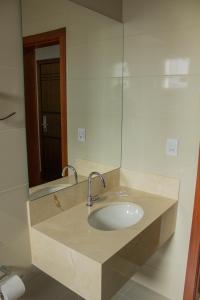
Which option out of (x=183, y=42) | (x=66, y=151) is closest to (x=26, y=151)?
(x=66, y=151)

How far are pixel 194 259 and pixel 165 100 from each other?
112cm

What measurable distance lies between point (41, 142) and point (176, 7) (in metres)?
1.17

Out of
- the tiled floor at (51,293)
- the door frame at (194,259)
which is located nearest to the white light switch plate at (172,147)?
the door frame at (194,259)

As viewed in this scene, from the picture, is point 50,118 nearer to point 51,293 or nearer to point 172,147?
point 172,147

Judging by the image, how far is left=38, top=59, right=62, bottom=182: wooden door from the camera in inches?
54.8

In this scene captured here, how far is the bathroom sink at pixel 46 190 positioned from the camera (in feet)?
4.48

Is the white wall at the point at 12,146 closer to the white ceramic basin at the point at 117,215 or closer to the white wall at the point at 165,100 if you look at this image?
the white ceramic basin at the point at 117,215

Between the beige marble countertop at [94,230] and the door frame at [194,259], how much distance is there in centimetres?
16

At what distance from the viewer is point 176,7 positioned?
155 cm

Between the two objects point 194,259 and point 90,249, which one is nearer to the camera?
point 90,249

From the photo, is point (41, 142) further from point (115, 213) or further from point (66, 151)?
point (115, 213)

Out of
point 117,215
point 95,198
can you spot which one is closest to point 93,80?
point 95,198

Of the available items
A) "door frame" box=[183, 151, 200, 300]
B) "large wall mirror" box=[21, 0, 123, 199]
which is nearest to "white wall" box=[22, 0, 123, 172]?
"large wall mirror" box=[21, 0, 123, 199]

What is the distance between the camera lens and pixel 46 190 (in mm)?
1447
